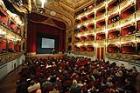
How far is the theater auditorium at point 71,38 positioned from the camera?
16.8 meters

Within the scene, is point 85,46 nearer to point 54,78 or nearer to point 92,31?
point 92,31

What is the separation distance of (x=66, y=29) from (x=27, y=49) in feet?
35.4

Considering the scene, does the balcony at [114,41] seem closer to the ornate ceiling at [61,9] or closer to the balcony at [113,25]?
the balcony at [113,25]

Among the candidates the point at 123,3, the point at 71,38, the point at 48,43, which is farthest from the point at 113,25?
the point at 48,43

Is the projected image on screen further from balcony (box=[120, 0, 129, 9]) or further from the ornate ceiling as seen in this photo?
balcony (box=[120, 0, 129, 9])

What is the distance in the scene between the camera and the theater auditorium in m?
16.8

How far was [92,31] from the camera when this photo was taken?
114ft

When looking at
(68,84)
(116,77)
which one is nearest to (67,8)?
(116,77)

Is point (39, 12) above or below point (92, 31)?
above

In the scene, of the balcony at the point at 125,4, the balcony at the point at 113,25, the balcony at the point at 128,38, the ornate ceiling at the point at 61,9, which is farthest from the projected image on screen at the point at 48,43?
the balcony at the point at 128,38

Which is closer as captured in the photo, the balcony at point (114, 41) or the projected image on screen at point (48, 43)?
the balcony at point (114, 41)

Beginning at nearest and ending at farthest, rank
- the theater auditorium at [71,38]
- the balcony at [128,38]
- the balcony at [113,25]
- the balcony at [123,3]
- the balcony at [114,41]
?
the theater auditorium at [71,38] < the balcony at [128,38] < the balcony at [123,3] < the balcony at [114,41] < the balcony at [113,25]

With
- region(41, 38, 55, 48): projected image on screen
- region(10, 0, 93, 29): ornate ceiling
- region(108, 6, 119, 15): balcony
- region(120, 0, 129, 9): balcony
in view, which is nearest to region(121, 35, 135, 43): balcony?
region(120, 0, 129, 9): balcony

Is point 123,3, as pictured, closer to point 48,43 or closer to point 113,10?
point 113,10
